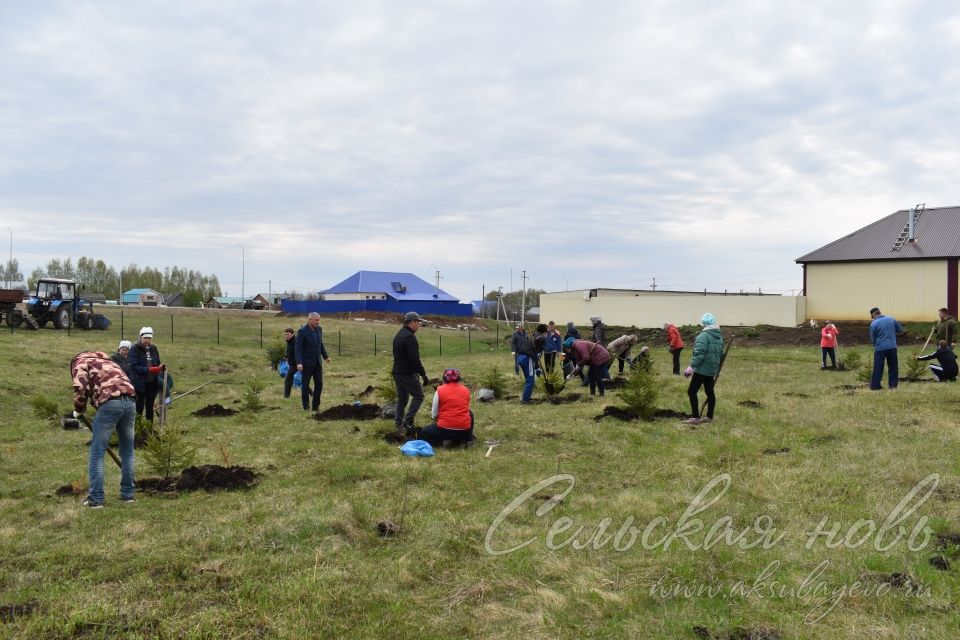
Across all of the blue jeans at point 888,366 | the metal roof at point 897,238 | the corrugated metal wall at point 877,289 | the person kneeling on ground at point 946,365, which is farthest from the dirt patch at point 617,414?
the metal roof at point 897,238

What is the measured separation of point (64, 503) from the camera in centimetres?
749

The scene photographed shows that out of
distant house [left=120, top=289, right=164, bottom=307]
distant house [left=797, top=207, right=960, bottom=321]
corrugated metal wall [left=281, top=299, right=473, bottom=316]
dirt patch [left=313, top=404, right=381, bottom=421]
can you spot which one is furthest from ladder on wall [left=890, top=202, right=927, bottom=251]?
distant house [left=120, top=289, right=164, bottom=307]

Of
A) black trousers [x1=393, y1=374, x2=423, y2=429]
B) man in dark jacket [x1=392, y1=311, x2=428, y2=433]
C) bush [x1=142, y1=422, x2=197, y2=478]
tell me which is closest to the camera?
bush [x1=142, y1=422, x2=197, y2=478]

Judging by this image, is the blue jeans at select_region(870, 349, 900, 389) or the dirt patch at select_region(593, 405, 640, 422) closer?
the dirt patch at select_region(593, 405, 640, 422)

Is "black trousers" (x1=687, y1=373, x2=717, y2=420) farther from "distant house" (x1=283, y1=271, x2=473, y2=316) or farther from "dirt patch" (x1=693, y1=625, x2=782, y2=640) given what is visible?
"distant house" (x1=283, y1=271, x2=473, y2=316)

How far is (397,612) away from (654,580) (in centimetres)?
187

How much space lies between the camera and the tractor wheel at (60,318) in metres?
36.8

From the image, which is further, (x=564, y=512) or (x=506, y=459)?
(x=506, y=459)

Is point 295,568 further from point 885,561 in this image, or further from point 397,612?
point 885,561

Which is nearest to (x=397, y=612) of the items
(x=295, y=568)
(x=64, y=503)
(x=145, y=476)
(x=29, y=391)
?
(x=295, y=568)

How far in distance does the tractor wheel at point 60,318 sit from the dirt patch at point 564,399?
3086 cm

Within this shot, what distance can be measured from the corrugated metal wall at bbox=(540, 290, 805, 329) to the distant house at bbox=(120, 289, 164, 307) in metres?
81.8

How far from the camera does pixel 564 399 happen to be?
1484 cm

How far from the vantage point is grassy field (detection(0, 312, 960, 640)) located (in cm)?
473
